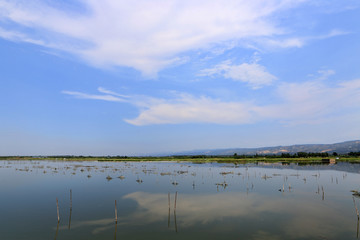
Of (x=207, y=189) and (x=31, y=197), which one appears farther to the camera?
(x=207, y=189)

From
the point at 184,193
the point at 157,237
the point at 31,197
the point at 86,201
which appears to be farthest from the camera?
the point at 184,193

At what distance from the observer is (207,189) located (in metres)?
29.3

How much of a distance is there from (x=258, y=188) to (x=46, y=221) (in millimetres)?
24174

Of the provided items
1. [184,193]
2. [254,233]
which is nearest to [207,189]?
[184,193]

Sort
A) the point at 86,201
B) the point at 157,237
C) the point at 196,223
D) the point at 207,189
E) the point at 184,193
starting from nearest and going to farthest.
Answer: the point at 157,237, the point at 196,223, the point at 86,201, the point at 184,193, the point at 207,189

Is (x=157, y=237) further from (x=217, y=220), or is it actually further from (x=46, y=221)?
(x=46, y=221)

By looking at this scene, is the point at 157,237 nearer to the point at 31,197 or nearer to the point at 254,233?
the point at 254,233

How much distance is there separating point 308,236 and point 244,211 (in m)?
5.85

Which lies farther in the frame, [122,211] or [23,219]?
[122,211]

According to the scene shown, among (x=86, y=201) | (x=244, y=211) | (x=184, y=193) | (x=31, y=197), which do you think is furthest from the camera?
(x=184, y=193)

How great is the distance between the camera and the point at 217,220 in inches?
653

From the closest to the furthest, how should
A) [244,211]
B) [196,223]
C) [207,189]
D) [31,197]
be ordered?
[196,223] < [244,211] < [31,197] < [207,189]

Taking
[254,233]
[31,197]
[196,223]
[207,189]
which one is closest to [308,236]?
[254,233]

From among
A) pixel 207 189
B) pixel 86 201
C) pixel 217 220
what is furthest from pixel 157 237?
→ pixel 207 189
